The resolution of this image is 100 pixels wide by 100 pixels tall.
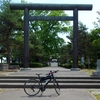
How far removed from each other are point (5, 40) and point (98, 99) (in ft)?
82.1

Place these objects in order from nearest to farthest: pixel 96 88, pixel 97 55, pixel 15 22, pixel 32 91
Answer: pixel 32 91 < pixel 96 88 < pixel 15 22 < pixel 97 55

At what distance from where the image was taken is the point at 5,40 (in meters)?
31.6

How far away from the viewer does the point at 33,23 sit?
54.8m

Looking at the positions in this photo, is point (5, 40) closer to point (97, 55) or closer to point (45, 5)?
point (45, 5)

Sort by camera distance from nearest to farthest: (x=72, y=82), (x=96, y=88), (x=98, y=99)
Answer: (x=98, y=99) < (x=96, y=88) < (x=72, y=82)

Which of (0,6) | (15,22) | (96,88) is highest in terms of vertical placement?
(0,6)

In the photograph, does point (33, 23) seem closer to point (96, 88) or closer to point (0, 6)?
point (0, 6)

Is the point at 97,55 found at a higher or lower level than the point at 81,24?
lower

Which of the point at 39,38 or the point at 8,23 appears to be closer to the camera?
the point at 8,23

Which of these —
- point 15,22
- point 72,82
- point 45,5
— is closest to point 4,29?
point 15,22

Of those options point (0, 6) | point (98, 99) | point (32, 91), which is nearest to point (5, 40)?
point (0, 6)

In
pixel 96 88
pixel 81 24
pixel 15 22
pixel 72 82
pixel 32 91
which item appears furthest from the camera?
pixel 81 24

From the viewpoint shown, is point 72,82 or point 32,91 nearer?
point 32,91

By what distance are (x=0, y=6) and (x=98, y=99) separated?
25574 millimetres
